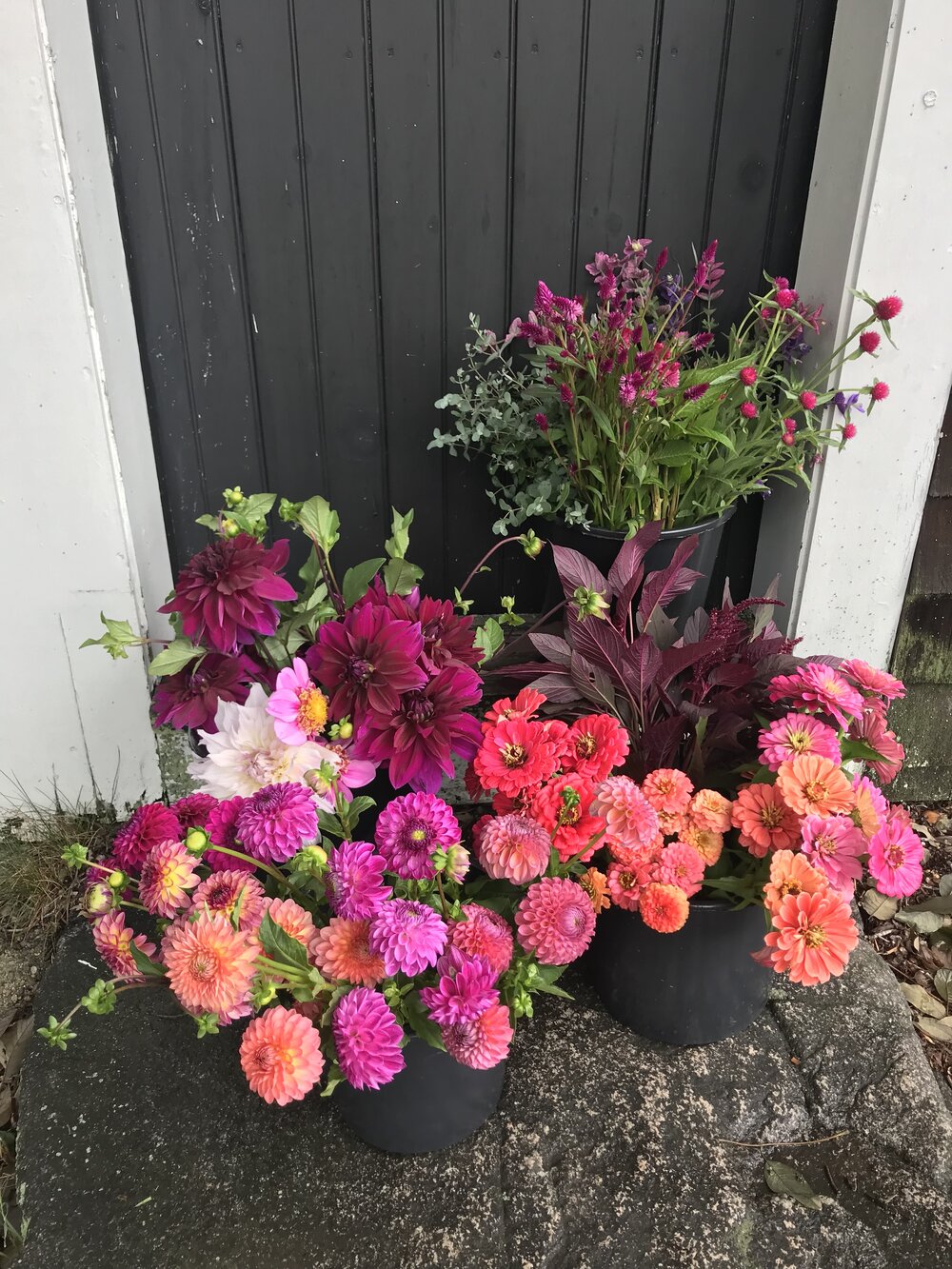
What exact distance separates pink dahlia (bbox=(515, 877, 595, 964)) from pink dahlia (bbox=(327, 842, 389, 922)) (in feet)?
0.62

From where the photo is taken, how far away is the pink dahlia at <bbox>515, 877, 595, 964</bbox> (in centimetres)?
107

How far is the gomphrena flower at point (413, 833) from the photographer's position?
103 cm

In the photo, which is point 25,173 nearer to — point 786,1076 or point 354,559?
point 354,559

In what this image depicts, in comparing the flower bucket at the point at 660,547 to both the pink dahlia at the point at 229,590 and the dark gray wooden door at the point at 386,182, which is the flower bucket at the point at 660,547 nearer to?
the dark gray wooden door at the point at 386,182

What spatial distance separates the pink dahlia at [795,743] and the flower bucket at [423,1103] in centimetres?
59

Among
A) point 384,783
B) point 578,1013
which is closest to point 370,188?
point 384,783

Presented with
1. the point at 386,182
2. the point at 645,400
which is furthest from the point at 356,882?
the point at 386,182

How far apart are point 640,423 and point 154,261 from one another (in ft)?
3.23

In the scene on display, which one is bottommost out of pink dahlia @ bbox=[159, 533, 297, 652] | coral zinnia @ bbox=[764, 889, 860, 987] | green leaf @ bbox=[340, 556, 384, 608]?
coral zinnia @ bbox=[764, 889, 860, 987]

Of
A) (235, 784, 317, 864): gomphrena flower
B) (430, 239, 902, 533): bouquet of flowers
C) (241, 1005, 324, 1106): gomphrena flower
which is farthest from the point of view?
(430, 239, 902, 533): bouquet of flowers

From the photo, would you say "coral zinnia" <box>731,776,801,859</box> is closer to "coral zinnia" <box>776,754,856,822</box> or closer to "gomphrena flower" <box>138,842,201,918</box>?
"coral zinnia" <box>776,754,856,822</box>

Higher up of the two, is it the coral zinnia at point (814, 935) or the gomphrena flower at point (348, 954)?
the gomphrena flower at point (348, 954)

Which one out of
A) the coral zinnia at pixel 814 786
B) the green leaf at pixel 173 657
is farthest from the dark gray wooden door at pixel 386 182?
the coral zinnia at pixel 814 786

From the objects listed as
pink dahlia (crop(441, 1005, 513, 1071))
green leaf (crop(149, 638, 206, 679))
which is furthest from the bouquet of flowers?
pink dahlia (crop(441, 1005, 513, 1071))
